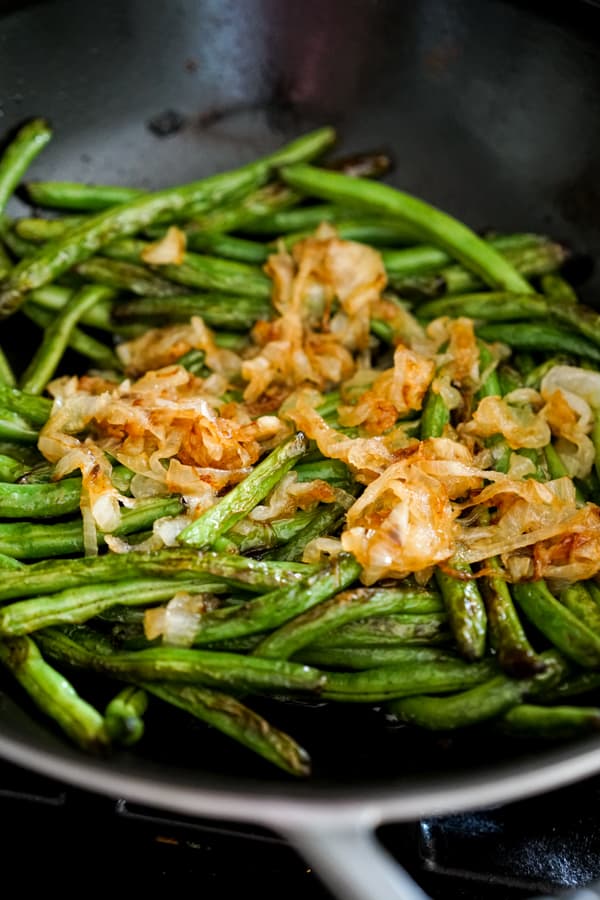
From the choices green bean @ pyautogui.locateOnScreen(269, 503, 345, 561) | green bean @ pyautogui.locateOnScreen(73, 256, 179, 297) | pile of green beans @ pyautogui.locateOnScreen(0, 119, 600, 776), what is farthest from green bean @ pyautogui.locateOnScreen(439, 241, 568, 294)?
green bean @ pyautogui.locateOnScreen(269, 503, 345, 561)

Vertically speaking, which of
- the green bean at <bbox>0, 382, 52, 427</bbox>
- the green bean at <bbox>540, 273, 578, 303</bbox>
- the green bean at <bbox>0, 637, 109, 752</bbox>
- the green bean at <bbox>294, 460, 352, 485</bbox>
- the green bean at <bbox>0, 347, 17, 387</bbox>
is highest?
the green bean at <bbox>540, 273, 578, 303</bbox>

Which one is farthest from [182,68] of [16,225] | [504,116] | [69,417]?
[69,417]

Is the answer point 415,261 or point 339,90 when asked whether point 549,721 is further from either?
point 339,90

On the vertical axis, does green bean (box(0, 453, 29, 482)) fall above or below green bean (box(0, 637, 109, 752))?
above

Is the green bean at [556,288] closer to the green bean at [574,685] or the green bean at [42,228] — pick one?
the green bean at [574,685]

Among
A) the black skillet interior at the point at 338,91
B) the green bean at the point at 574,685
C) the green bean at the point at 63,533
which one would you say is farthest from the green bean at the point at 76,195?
the green bean at the point at 574,685

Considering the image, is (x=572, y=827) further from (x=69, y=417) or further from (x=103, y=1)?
(x=103, y=1)

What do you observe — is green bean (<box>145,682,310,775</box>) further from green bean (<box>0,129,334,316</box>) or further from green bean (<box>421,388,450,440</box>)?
green bean (<box>0,129,334,316</box>)

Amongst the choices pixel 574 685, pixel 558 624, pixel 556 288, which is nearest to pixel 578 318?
pixel 556 288
